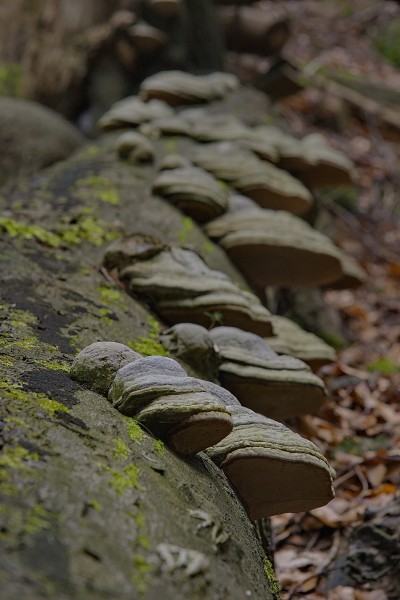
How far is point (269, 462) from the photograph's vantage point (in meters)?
1.66

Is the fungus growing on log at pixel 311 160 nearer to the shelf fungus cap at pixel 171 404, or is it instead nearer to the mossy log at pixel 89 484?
the mossy log at pixel 89 484

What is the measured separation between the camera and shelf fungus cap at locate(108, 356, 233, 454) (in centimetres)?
150

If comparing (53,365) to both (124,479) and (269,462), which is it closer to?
(124,479)

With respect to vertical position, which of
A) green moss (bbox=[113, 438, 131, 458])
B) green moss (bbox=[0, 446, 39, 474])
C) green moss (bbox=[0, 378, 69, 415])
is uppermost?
green moss (bbox=[0, 446, 39, 474])

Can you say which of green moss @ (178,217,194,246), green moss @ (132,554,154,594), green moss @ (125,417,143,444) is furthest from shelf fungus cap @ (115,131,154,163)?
green moss @ (132,554,154,594)

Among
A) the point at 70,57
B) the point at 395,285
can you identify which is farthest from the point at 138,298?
the point at 395,285

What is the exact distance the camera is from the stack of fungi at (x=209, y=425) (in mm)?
1526

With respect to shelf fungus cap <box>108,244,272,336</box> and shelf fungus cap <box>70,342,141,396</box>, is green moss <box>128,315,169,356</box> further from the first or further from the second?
shelf fungus cap <box>70,342,141,396</box>

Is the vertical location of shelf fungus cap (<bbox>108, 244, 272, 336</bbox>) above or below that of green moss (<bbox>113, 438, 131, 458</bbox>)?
below

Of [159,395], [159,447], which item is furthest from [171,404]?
[159,447]

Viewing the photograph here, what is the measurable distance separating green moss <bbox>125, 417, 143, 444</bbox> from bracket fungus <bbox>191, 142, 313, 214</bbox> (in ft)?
8.39

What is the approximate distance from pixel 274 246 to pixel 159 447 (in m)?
1.82

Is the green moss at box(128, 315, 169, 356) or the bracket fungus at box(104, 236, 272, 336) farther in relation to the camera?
the bracket fungus at box(104, 236, 272, 336)

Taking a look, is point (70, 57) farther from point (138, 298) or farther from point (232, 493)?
point (232, 493)
